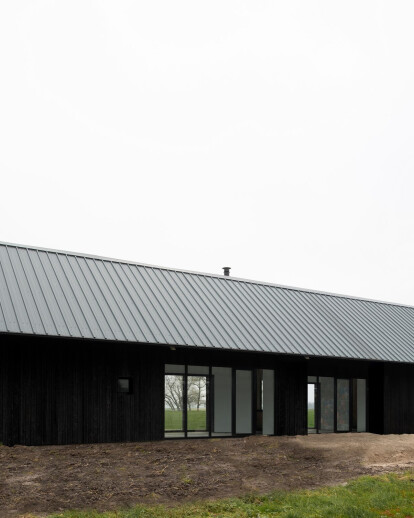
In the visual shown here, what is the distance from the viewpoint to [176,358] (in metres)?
19.3

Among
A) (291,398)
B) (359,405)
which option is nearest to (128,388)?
(291,398)

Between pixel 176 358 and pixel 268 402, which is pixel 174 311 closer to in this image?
pixel 176 358

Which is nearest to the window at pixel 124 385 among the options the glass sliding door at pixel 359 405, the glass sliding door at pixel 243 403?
the glass sliding door at pixel 243 403

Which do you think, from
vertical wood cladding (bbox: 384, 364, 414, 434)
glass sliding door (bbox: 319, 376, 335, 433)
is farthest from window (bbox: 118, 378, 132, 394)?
vertical wood cladding (bbox: 384, 364, 414, 434)

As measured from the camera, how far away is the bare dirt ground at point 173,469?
1136 centimetres

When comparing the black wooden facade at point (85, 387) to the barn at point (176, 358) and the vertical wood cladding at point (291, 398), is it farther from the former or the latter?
the vertical wood cladding at point (291, 398)

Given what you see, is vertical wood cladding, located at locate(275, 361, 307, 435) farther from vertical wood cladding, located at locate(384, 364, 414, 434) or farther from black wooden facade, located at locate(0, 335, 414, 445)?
vertical wood cladding, located at locate(384, 364, 414, 434)

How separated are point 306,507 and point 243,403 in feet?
31.5

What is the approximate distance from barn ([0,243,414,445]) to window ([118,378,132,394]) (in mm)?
30

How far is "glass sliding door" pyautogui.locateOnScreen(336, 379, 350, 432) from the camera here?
23627mm

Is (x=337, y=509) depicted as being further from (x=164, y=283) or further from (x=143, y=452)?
(x=164, y=283)

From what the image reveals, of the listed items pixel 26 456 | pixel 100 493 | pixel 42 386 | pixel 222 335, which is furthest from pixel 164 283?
pixel 100 493

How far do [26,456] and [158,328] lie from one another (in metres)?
5.20

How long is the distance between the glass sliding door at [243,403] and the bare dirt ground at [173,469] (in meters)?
1.08
